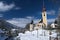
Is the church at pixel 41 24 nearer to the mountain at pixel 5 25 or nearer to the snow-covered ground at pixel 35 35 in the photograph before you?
the snow-covered ground at pixel 35 35

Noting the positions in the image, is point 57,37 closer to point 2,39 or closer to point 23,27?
point 23,27

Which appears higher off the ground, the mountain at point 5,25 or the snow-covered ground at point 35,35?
the mountain at point 5,25

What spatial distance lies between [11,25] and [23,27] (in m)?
0.27

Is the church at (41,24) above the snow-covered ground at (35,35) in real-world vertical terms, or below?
above

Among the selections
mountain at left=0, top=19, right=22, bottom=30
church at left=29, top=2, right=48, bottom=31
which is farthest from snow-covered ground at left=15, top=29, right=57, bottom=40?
mountain at left=0, top=19, right=22, bottom=30

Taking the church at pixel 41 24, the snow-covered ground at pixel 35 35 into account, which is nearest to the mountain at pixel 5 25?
the snow-covered ground at pixel 35 35

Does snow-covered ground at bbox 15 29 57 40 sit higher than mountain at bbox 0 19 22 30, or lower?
lower

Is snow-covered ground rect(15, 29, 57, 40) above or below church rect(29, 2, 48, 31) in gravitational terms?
below

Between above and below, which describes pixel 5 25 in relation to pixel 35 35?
above

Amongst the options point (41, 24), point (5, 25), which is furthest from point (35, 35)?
point (5, 25)

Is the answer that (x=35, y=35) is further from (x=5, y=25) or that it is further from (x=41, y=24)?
(x=5, y=25)

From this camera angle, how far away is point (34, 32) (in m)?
4.98

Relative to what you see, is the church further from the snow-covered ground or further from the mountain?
the mountain

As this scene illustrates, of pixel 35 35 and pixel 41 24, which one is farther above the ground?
pixel 41 24
